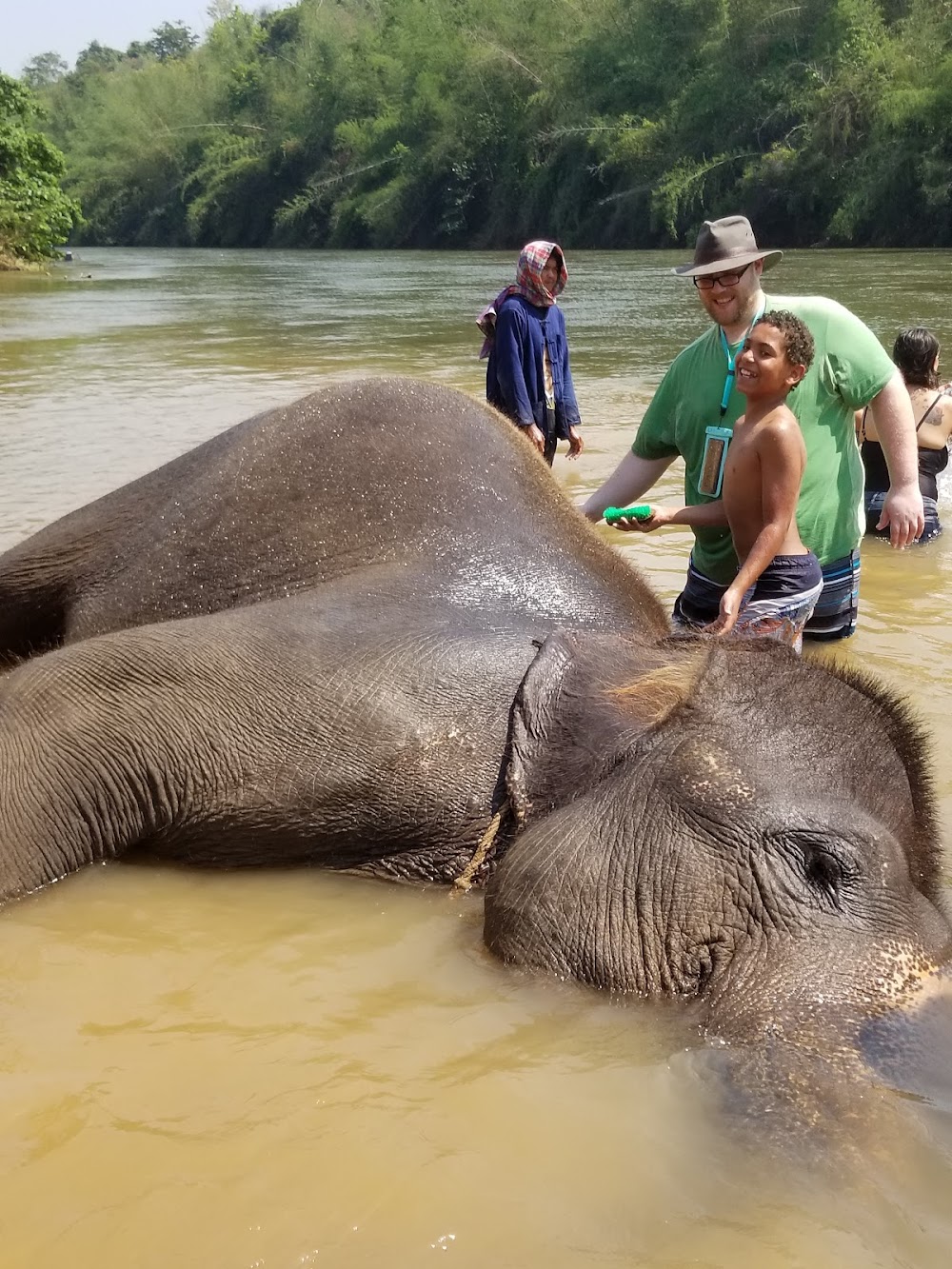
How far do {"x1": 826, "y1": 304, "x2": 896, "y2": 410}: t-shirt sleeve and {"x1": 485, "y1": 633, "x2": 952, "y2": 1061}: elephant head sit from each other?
5.47 ft

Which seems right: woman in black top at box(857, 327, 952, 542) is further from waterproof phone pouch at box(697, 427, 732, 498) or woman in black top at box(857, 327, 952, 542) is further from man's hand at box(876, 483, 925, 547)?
waterproof phone pouch at box(697, 427, 732, 498)

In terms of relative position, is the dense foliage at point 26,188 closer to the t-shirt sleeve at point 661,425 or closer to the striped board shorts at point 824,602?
the t-shirt sleeve at point 661,425

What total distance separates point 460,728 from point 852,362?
2.01 meters

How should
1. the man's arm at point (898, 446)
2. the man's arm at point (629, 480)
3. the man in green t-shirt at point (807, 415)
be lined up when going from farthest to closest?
1. the man's arm at point (629, 480)
2. the man's arm at point (898, 446)
3. the man in green t-shirt at point (807, 415)

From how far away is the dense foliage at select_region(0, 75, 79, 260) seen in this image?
4066 centimetres

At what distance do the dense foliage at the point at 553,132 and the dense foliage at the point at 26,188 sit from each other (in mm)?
19616

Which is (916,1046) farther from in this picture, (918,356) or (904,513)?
(918,356)

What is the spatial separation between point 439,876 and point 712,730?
70cm

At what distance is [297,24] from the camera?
383 ft

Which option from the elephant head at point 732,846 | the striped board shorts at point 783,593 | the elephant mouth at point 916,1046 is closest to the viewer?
the elephant mouth at point 916,1046

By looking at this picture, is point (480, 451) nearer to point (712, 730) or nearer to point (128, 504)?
point (128, 504)

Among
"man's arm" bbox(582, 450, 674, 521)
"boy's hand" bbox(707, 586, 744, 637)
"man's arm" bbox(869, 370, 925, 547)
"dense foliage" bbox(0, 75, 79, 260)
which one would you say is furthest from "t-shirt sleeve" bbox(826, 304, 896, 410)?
"dense foliage" bbox(0, 75, 79, 260)

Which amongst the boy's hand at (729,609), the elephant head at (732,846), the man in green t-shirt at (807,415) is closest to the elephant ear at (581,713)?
the elephant head at (732,846)

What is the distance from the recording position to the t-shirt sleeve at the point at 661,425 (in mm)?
4691
